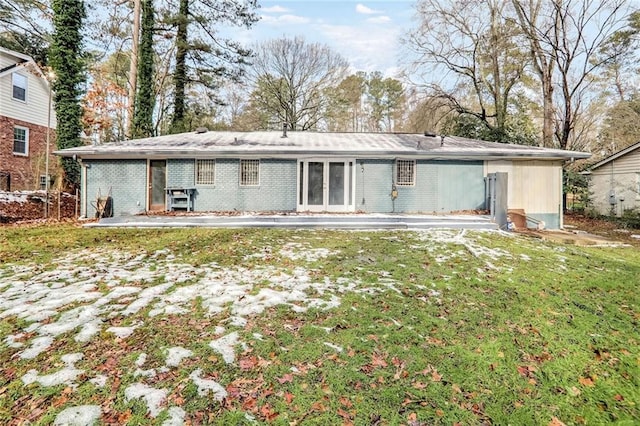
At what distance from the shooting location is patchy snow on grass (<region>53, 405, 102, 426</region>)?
2.13m

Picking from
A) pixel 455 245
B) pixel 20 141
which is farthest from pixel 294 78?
pixel 455 245

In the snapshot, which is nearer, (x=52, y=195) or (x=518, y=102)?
(x=52, y=195)

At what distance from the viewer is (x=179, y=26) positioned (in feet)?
56.6

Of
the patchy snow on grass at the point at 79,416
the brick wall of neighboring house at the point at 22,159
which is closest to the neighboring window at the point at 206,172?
the brick wall of neighboring house at the point at 22,159

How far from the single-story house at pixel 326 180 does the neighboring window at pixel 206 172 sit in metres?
0.03

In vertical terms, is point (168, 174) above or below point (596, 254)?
above

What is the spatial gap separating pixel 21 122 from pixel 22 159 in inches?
71.6

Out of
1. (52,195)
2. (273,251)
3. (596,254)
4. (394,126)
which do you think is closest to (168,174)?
(52,195)

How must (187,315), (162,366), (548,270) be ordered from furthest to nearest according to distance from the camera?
(548,270), (187,315), (162,366)

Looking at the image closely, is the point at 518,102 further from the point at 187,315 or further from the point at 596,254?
the point at 187,315

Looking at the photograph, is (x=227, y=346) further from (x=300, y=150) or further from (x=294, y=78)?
(x=294, y=78)

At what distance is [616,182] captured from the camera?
1438cm

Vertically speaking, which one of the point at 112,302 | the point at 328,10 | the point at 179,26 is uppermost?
the point at 179,26

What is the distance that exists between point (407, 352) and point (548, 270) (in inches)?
150
